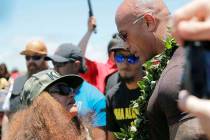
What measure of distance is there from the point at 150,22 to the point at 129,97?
6.05ft

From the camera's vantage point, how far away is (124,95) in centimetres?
519

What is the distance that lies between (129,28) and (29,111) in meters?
1.05

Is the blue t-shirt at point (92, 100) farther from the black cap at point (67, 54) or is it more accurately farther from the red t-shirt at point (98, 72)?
the red t-shirt at point (98, 72)

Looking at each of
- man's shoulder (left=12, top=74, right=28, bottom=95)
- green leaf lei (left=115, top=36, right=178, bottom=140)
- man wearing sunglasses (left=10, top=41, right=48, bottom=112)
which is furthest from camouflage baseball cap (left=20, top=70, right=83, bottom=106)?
man wearing sunglasses (left=10, top=41, right=48, bottom=112)

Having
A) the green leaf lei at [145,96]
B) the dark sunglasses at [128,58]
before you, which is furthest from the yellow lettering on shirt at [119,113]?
the green leaf lei at [145,96]

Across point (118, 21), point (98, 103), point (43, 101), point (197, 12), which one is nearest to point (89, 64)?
point (98, 103)

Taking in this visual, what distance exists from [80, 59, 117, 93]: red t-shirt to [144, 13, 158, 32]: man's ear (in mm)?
3826

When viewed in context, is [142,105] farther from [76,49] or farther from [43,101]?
[76,49]

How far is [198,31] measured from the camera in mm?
1058

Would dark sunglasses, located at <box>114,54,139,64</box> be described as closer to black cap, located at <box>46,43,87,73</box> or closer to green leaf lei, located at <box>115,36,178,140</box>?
black cap, located at <box>46,43,87,73</box>

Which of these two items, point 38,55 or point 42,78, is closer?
point 42,78

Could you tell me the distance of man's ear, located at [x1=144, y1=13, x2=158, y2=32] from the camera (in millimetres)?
3369

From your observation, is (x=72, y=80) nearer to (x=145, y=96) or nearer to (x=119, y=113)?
(x=145, y=96)

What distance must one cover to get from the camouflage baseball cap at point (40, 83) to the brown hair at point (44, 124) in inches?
5.8
